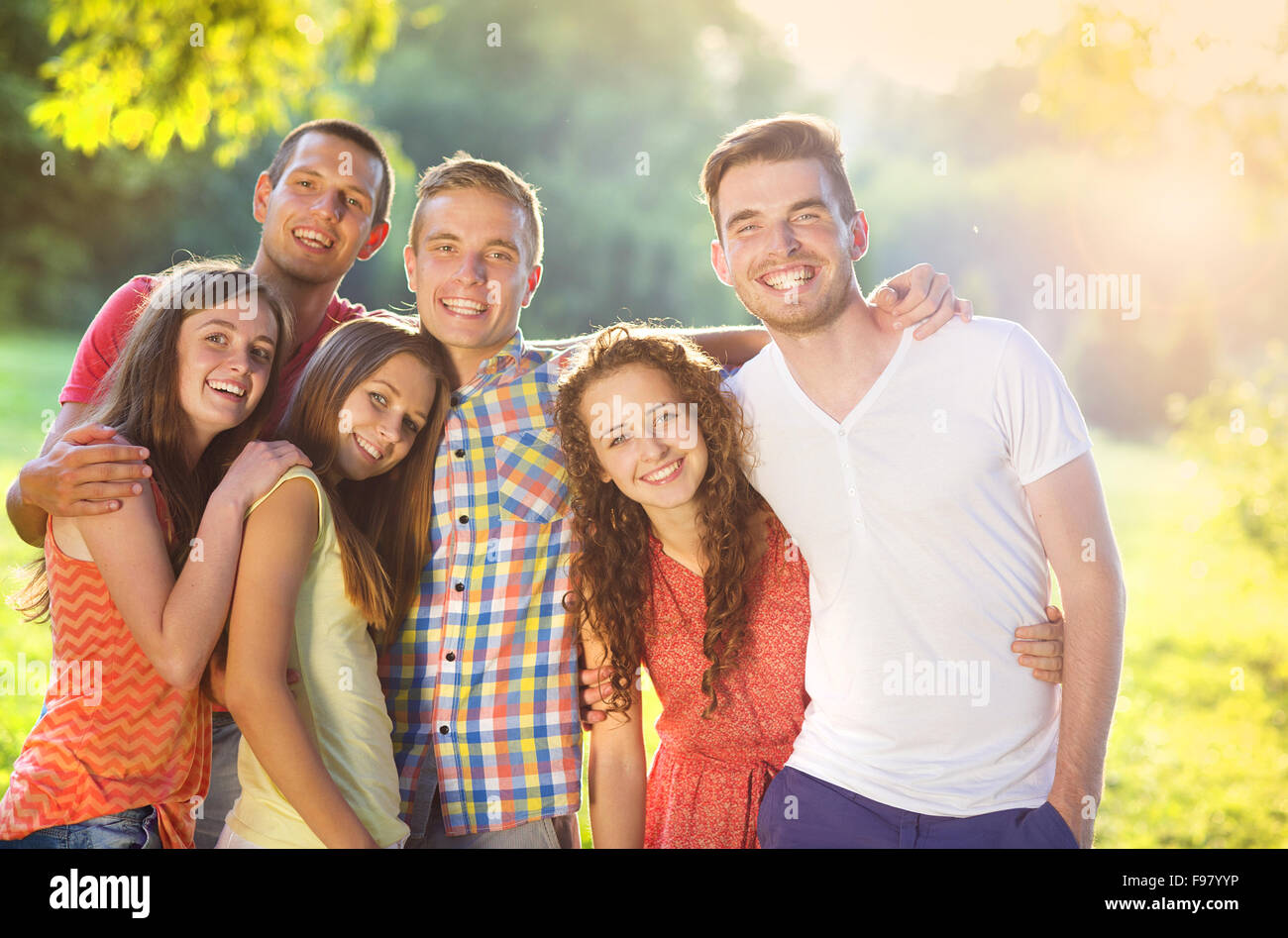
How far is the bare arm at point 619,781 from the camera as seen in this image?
121 inches

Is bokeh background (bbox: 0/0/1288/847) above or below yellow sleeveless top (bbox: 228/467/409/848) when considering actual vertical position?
above

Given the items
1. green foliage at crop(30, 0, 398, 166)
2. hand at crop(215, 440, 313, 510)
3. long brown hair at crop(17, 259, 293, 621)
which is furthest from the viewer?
green foliage at crop(30, 0, 398, 166)

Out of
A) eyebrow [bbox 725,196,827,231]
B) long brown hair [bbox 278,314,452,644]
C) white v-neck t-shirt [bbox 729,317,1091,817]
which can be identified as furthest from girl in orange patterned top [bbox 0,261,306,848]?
white v-neck t-shirt [bbox 729,317,1091,817]

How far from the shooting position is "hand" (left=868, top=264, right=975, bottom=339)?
9.30 ft

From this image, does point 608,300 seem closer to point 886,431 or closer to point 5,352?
point 5,352

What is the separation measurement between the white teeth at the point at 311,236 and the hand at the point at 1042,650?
2.53 m

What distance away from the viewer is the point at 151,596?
8.48ft

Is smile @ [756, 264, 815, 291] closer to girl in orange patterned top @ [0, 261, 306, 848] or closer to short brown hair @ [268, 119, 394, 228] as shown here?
girl in orange patterned top @ [0, 261, 306, 848]

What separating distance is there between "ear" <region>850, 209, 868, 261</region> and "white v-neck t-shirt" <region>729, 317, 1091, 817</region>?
32cm

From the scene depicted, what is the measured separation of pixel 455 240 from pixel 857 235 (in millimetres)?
1132

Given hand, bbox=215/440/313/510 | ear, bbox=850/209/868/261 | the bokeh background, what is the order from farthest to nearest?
1. the bokeh background
2. ear, bbox=850/209/868/261
3. hand, bbox=215/440/313/510

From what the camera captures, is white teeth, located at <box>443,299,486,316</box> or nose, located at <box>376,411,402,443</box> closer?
nose, located at <box>376,411,402,443</box>

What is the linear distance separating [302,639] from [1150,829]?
4.45 metres

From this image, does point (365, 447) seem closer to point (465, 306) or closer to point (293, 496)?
point (293, 496)
